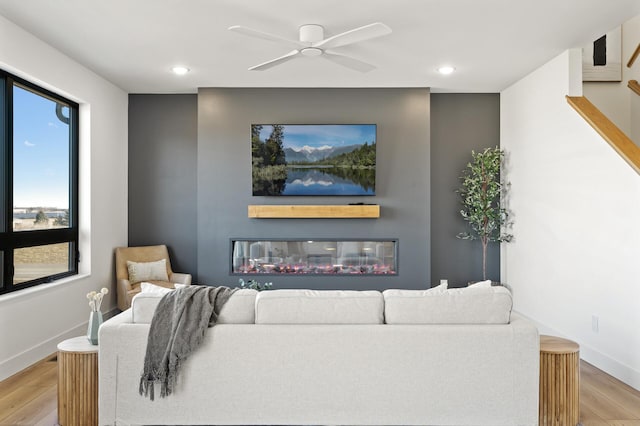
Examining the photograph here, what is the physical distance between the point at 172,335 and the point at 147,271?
3.22m

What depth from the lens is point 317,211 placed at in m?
5.49

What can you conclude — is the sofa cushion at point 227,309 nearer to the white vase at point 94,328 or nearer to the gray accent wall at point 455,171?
the white vase at point 94,328

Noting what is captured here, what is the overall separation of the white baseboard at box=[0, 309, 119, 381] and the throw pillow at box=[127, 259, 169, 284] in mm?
903

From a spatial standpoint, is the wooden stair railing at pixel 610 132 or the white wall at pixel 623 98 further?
the white wall at pixel 623 98

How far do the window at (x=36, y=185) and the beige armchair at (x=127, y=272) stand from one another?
58cm

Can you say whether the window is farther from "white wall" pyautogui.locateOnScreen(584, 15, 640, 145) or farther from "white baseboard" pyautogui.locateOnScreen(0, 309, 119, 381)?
"white wall" pyautogui.locateOnScreen(584, 15, 640, 145)

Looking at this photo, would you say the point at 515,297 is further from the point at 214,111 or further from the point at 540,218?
the point at 214,111

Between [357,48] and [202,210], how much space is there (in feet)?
8.73

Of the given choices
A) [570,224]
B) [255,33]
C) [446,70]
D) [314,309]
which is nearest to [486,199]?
[570,224]

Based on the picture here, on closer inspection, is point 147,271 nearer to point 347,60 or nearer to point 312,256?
point 312,256

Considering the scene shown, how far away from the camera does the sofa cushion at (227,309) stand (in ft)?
8.14

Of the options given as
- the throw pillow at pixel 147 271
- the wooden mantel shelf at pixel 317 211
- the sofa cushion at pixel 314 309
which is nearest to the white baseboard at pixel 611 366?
the sofa cushion at pixel 314 309

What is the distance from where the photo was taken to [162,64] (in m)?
4.66

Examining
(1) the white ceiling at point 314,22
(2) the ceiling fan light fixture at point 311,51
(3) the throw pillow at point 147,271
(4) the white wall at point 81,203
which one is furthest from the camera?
(3) the throw pillow at point 147,271
